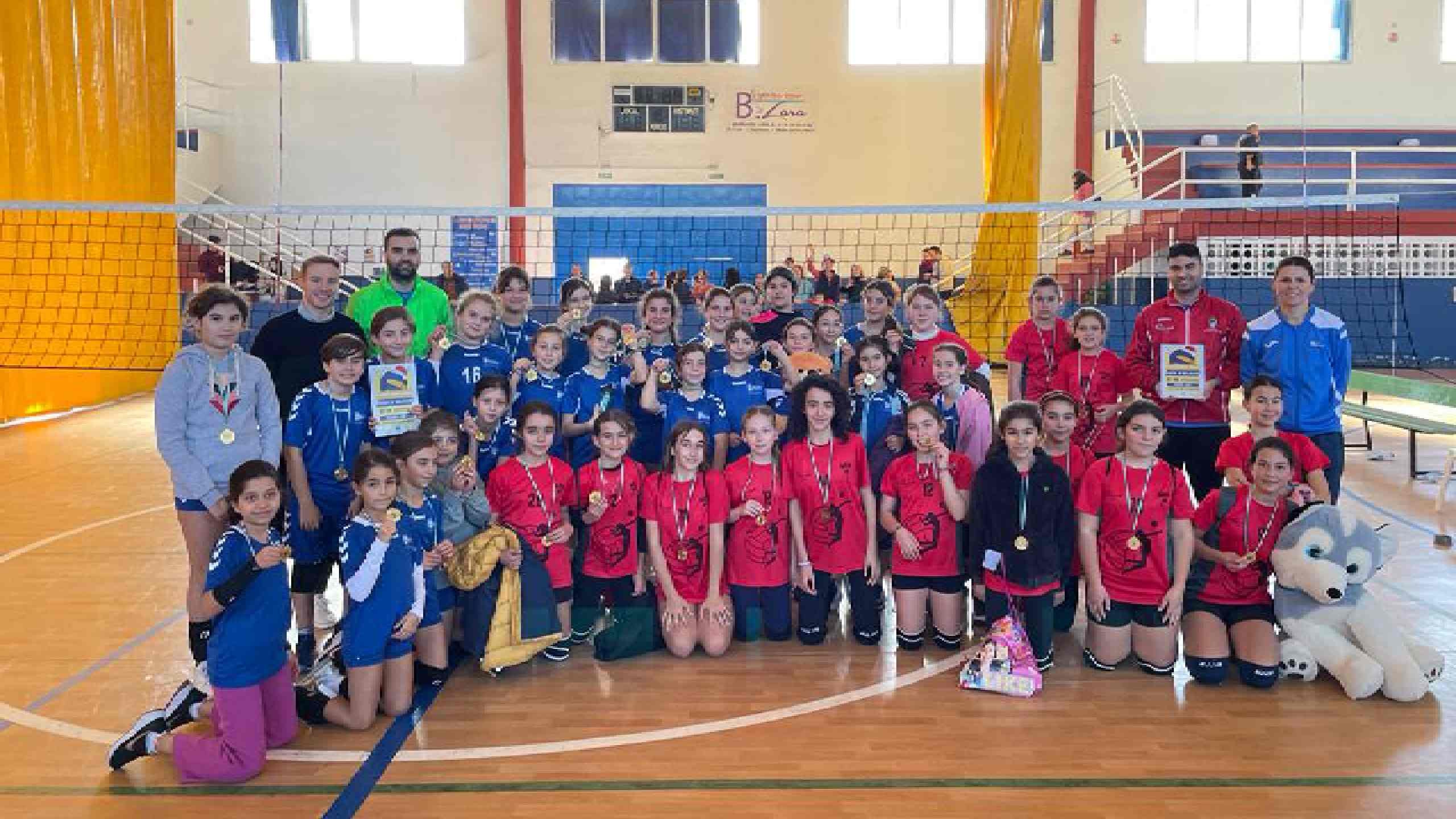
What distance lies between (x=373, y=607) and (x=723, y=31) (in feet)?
59.3

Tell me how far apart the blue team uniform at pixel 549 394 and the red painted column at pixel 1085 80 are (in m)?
17.4

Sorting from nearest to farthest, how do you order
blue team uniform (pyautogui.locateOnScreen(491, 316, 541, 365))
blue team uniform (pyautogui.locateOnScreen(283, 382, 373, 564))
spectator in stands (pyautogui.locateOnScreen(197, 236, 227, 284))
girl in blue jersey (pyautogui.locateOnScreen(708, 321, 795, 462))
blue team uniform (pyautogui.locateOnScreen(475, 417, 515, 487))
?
blue team uniform (pyautogui.locateOnScreen(283, 382, 373, 564))
blue team uniform (pyautogui.locateOnScreen(475, 417, 515, 487))
girl in blue jersey (pyautogui.locateOnScreen(708, 321, 795, 462))
blue team uniform (pyautogui.locateOnScreen(491, 316, 541, 365))
spectator in stands (pyautogui.locateOnScreen(197, 236, 227, 284))

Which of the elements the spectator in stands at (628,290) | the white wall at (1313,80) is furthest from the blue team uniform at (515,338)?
the white wall at (1313,80)

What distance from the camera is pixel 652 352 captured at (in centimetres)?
618

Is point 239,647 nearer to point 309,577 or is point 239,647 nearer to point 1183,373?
point 309,577

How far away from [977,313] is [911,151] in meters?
5.69

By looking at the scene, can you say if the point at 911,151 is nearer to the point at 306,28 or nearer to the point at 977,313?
the point at 977,313

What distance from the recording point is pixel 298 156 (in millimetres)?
20328

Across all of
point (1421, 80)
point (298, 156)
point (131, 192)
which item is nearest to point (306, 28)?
point (298, 156)

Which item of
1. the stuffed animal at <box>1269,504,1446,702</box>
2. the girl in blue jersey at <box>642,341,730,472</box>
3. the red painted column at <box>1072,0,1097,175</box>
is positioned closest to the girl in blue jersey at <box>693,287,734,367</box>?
the girl in blue jersey at <box>642,341,730,472</box>

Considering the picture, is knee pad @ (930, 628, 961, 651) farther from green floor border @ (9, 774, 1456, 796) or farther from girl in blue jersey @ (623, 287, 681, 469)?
girl in blue jersey @ (623, 287, 681, 469)

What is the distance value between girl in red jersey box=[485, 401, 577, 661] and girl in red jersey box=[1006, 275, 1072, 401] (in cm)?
286

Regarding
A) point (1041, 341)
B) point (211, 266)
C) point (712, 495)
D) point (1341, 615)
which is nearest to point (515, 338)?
point (712, 495)

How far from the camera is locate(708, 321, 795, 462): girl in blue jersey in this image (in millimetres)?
5742
